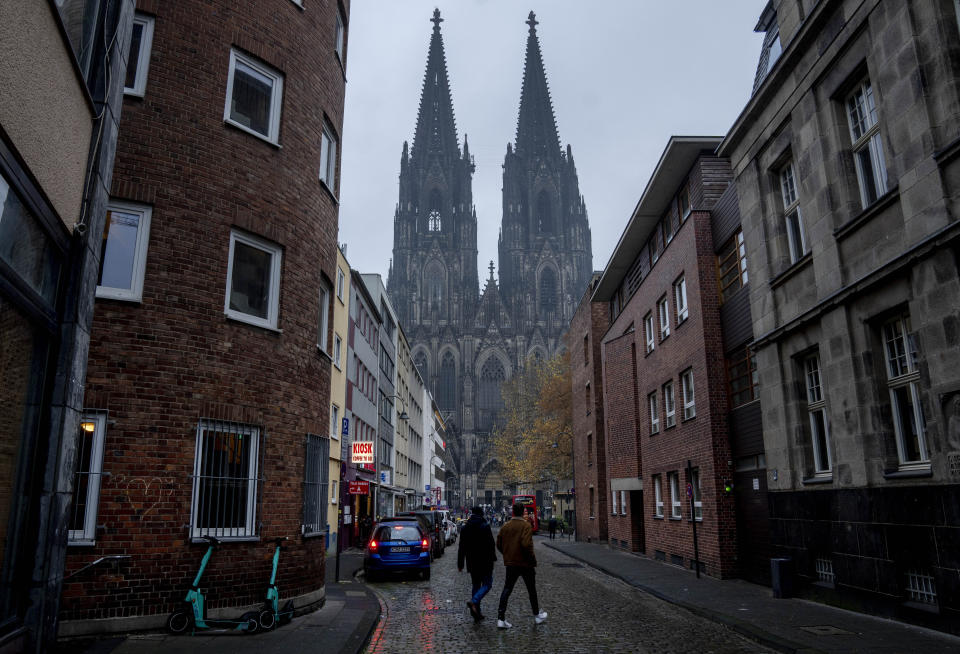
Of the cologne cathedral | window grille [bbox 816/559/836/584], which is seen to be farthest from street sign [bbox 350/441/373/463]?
the cologne cathedral

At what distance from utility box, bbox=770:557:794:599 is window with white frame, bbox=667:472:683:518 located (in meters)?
7.17

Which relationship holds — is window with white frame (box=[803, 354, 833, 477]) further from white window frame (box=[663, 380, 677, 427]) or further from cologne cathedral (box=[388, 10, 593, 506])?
cologne cathedral (box=[388, 10, 593, 506])

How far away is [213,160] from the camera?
1016 cm

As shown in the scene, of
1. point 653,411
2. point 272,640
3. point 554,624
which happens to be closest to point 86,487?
point 272,640

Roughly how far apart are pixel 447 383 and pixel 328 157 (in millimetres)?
84948

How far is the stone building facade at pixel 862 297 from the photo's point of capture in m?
8.55

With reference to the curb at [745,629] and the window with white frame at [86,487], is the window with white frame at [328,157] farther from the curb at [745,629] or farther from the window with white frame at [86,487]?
the curb at [745,629]

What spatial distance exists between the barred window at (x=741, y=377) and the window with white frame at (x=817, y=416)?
8.20 ft

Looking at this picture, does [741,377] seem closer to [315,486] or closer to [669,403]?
[669,403]

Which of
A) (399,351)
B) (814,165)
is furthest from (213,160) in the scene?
(399,351)

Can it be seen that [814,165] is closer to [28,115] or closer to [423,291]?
[28,115]

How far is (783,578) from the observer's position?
12.4m

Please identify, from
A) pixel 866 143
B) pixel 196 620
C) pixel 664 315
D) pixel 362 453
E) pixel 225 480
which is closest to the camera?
pixel 196 620

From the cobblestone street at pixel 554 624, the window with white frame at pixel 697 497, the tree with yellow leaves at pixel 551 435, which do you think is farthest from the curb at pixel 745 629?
the tree with yellow leaves at pixel 551 435
